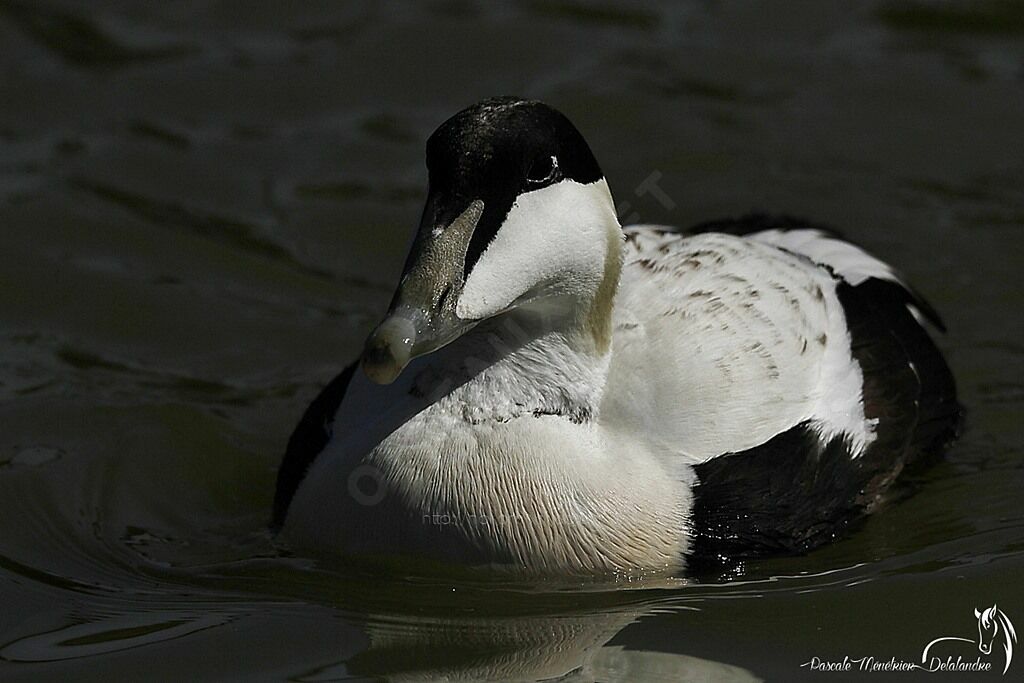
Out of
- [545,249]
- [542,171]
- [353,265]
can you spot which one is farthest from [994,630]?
[353,265]

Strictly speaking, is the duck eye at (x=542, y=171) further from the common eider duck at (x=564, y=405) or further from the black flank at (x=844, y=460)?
the black flank at (x=844, y=460)

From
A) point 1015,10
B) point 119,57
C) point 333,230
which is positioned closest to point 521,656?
point 333,230

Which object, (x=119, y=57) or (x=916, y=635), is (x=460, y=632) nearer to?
(x=916, y=635)

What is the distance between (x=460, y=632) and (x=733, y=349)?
45.4 inches

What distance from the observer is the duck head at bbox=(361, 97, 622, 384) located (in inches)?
159

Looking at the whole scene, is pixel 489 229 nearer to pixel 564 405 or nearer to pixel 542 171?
pixel 542 171

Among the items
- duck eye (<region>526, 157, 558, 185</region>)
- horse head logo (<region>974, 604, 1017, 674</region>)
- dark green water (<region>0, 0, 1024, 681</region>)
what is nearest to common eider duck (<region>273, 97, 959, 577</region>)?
duck eye (<region>526, 157, 558, 185</region>)

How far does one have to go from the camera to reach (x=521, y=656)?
4.30 metres

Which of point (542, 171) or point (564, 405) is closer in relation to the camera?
point (542, 171)

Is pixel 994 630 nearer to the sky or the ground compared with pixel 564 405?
nearer to the ground

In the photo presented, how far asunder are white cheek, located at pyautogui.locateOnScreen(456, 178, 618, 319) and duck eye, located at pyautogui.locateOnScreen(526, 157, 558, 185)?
3cm

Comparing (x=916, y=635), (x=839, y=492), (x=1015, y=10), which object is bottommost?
(x=916, y=635)

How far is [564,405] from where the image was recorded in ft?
15.0

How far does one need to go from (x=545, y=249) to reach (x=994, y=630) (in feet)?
5.12
